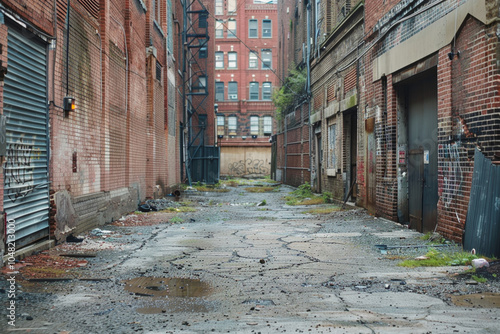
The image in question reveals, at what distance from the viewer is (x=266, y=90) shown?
49.0 metres

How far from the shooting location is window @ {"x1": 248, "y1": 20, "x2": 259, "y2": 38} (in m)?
49.5

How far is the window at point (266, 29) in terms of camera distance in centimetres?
4956

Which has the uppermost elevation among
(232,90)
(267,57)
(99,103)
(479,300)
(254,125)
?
(267,57)

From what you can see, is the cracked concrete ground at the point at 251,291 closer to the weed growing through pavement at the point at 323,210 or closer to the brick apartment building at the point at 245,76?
the weed growing through pavement at the point at 323,210

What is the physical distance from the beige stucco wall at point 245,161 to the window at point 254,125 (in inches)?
77.0

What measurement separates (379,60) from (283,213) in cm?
516

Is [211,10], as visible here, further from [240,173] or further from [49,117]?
[49,117]

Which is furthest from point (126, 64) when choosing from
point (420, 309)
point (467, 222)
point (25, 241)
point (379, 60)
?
point (420, 309)

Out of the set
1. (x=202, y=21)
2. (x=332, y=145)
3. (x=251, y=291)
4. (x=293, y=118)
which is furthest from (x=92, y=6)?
(x=202, y=21)

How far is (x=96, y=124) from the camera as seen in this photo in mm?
10352

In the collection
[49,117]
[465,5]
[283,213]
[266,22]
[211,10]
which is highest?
[266,22]

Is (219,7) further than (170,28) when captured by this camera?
Yes

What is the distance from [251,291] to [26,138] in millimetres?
4086

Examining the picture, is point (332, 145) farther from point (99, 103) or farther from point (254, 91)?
point (254, 91)
